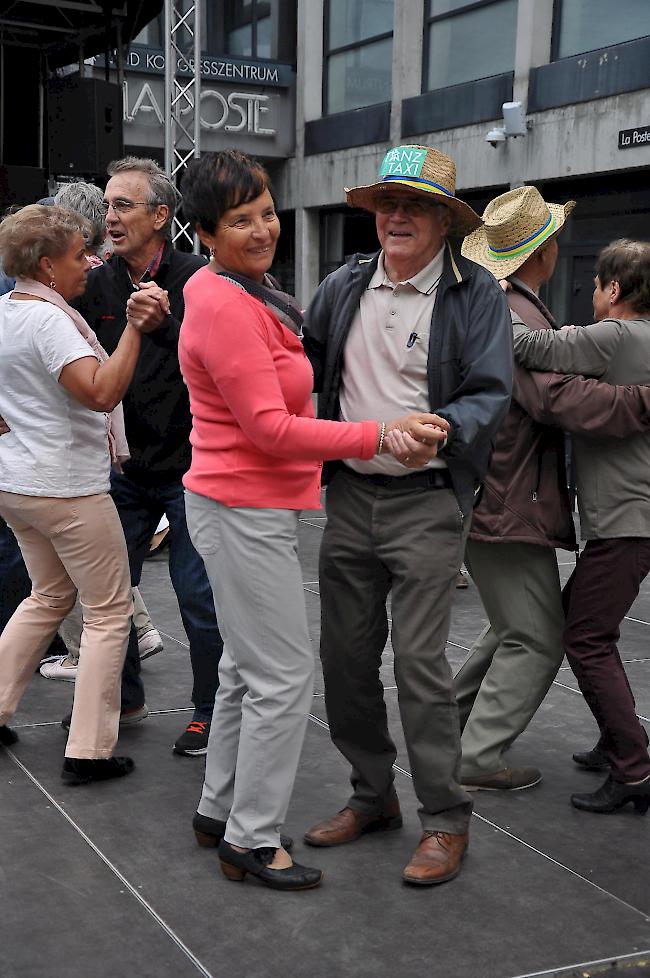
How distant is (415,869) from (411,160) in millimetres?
1894

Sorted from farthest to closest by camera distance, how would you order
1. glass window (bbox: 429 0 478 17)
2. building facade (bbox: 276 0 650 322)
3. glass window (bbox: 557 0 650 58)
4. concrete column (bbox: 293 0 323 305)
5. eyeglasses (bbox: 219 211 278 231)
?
concrete column (bbox: 293 0 323 305) → glass window (bbox: 429 0 478 17) → building facade (bbox: 276 0 650 322) → glass window (bbox: 557 0 650 58) → eyeglasses (bbox: 219 211 278 231)

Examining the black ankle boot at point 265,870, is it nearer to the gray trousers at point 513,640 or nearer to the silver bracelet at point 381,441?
the gray trousers at point 513,640

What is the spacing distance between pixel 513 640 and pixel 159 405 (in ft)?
4.82

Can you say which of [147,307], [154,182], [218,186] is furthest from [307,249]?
[218,186]

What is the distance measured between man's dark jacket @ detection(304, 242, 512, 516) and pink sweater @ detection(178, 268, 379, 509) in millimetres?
292

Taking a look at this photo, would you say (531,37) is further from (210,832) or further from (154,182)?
(210,832)

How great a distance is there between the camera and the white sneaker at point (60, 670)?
5082 millimetres

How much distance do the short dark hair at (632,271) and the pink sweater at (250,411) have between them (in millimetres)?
1233

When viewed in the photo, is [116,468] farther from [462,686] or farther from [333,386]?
[462,686]

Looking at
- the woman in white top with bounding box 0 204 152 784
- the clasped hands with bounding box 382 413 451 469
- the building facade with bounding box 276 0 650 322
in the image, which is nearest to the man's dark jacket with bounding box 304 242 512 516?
the clasped hands with bounding box 382 413 451 469

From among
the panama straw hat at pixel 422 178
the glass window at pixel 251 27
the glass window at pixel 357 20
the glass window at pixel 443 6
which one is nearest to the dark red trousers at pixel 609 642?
the panama straw hat at pixel 422 178

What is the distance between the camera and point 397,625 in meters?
3.29

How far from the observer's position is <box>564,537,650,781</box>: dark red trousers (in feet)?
12.2

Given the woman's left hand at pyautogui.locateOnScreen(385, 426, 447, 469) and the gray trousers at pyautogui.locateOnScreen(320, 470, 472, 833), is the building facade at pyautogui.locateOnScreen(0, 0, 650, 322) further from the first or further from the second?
the woman's left hand at pyautogui.locateOnScreen(385, 426, 447, 469)
